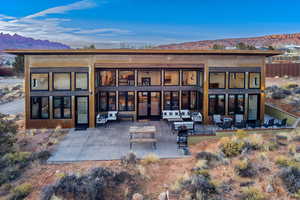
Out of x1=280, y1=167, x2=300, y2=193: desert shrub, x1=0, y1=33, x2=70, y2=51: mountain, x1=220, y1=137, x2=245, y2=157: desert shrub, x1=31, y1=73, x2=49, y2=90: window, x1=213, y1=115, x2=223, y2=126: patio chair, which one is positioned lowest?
x1=280, y1=167, x2=300, y2=193: desert shrub

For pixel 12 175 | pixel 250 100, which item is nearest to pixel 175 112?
pixel 250 100

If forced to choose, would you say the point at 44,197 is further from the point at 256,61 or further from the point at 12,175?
the point at 256,61

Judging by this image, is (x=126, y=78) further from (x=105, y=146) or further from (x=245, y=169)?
(x=245, y=169)

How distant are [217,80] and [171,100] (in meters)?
3.49

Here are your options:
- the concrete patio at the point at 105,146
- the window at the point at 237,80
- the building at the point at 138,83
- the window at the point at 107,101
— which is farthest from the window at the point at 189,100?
the window at the point at 107,101

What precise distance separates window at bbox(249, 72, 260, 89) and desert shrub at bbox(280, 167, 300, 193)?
832 cm

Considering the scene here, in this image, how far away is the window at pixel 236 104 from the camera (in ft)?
48.8

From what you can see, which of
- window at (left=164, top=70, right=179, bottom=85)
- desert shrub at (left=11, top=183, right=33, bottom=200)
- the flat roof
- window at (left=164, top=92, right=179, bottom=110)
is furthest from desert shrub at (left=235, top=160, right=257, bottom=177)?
window at (left=164, top=70, right=179, bottom=85)

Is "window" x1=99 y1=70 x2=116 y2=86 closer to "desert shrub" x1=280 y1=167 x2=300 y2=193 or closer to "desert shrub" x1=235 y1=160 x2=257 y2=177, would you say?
"desert shrub" x1=235 y1=160 x2=257 y2=177

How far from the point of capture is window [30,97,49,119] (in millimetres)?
13859

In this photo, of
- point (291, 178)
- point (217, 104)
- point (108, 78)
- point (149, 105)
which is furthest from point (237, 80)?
point (108, 78)

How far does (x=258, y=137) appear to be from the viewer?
1072 cm

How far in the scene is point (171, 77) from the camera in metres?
15.8

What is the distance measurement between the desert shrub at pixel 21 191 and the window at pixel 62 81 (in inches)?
309
